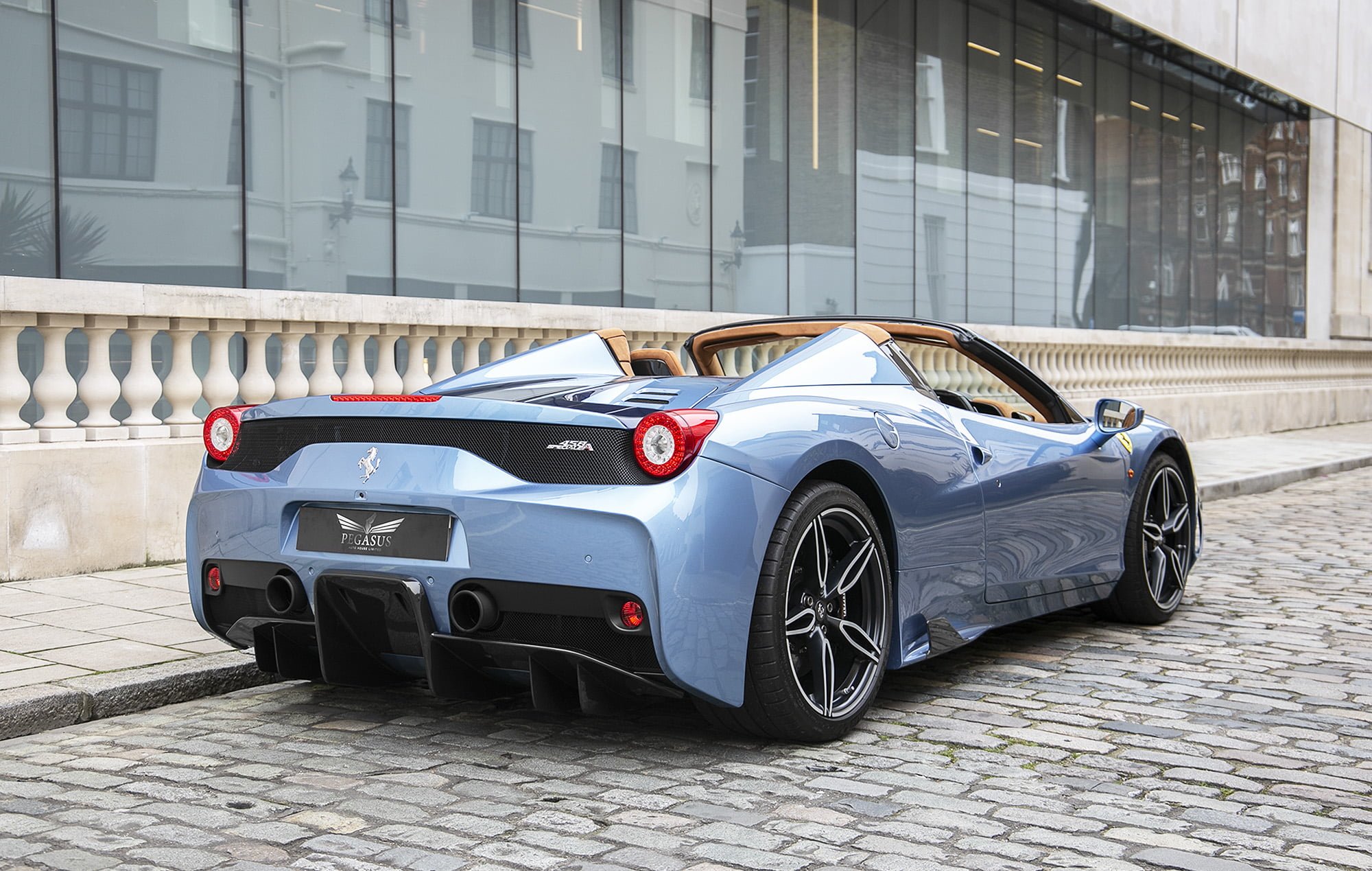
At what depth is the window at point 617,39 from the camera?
1468 cm

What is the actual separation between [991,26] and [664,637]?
59.3 feet

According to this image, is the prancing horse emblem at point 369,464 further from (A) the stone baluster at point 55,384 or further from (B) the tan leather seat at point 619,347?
(A) the stone baluster at point 55,384

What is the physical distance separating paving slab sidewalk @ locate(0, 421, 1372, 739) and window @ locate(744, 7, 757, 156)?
1021cm

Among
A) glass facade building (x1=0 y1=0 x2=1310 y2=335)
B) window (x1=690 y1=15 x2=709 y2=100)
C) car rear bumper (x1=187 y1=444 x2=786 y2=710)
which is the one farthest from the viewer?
window (x1=690 y1=15 x2=709 y2=100)

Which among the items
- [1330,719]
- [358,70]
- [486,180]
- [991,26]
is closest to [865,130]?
[991,26]

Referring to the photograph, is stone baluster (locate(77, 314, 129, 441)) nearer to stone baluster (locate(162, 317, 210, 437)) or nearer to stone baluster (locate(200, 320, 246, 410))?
stone baluster (locate(162, 317, 210, 437))

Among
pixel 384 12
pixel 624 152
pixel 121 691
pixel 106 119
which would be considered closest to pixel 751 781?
pixel 121 691

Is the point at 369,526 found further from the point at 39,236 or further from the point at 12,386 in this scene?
the point at 39,236

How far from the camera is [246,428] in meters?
4.48

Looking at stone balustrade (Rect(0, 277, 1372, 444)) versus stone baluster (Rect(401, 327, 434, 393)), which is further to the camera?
stone baluster (Rect(401, 327, 434, 393))

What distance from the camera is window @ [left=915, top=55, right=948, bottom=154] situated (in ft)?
62.2

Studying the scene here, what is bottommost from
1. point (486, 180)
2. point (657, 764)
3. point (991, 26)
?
point (657, 764)

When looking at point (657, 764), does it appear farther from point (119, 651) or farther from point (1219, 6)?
point (1219, 6)

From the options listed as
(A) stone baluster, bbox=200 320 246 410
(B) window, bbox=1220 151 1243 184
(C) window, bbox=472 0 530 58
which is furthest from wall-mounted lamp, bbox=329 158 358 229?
(B) window, bbox=1220 151 1243 184
